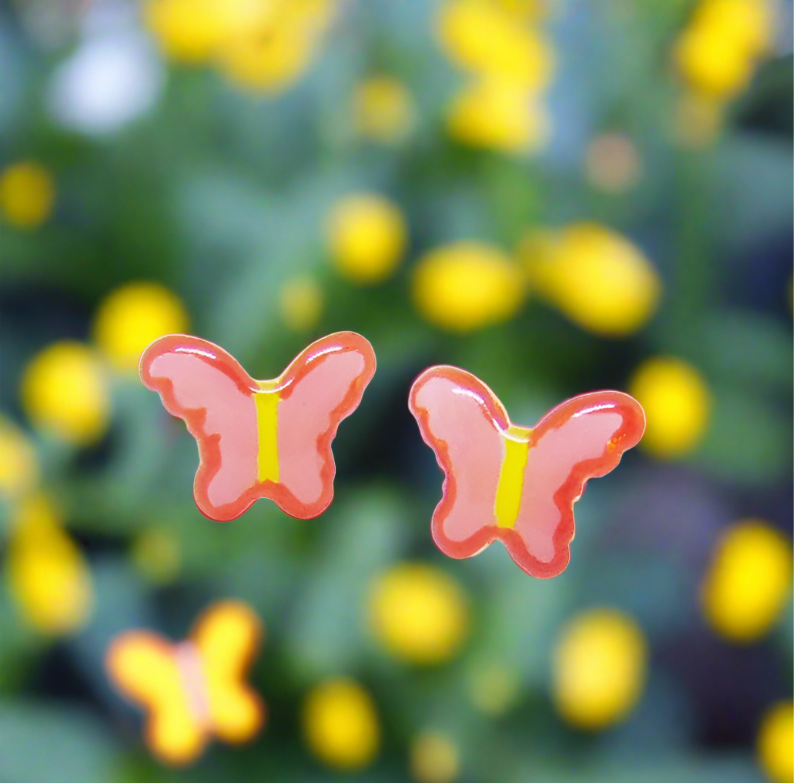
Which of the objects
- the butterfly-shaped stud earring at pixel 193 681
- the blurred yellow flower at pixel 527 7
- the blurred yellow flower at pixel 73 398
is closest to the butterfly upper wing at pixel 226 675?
the butterfly-shaped stud earring at pixel 193 681

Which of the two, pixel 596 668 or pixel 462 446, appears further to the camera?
pixel 596 668

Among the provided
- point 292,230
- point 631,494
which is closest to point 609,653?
point 631,494

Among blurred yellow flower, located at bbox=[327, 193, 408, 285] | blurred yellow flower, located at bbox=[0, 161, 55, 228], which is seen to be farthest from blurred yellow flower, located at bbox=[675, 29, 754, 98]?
blurred yellow flower, located at bbox=[0, 161, 55, 228]

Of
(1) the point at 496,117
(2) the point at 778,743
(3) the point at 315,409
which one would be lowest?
(2) the point at 778,743

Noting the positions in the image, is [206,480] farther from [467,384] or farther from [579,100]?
[579,100]

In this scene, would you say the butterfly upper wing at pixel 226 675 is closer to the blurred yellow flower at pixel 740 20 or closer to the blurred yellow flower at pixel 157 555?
the blurred yellow flower at pixel 157 555

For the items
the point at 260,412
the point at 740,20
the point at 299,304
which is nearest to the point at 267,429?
the point at 260,412

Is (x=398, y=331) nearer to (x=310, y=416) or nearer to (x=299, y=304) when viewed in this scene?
(x=299, y=304)
